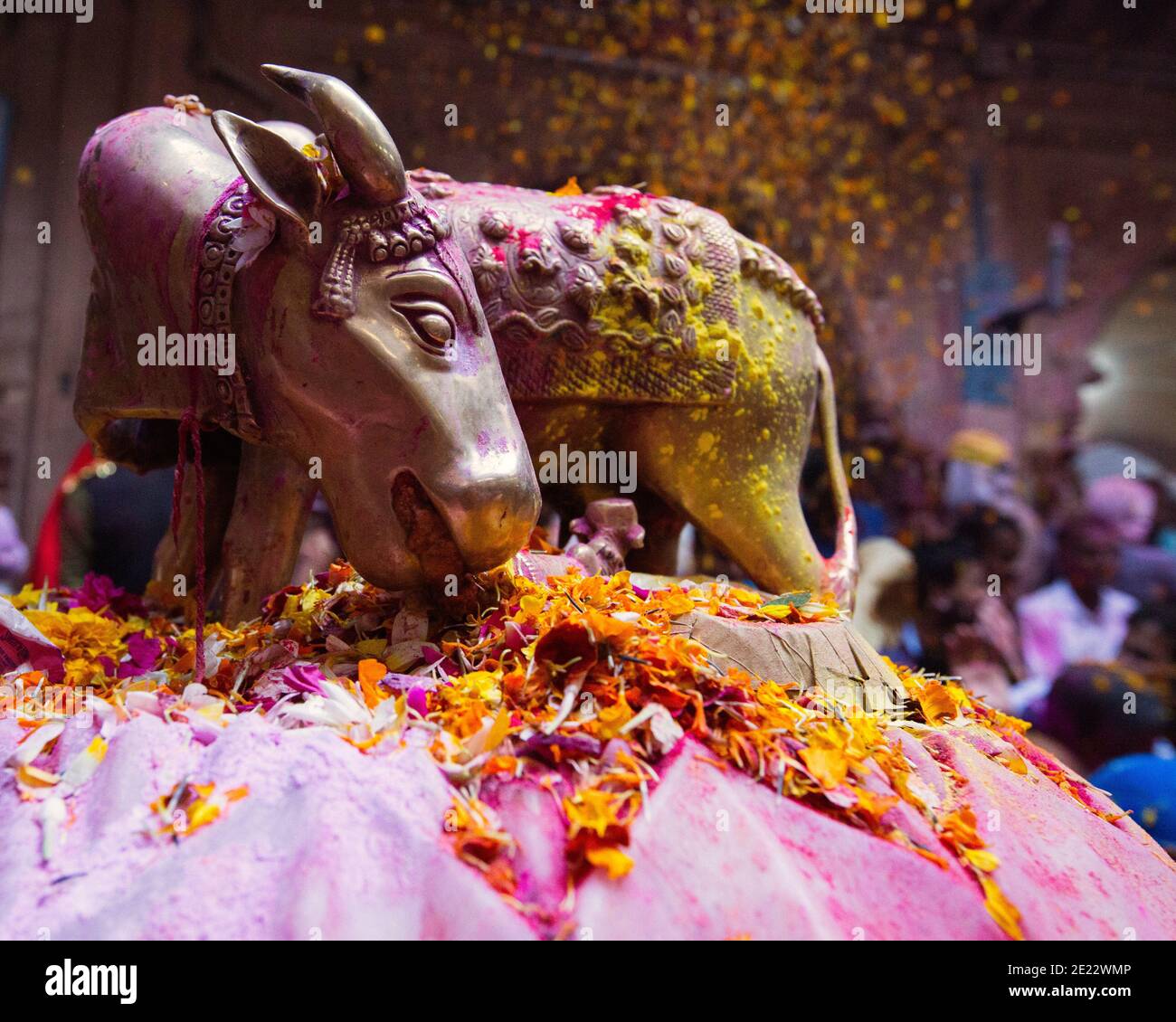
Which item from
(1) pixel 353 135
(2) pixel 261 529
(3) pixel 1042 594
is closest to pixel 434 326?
(1) pixel 353 135

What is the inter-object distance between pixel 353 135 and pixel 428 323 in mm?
247

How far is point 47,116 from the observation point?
386cm

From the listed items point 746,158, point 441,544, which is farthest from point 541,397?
point 746,158

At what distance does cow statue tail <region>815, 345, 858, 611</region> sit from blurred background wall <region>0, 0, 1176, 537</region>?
5.83 ft

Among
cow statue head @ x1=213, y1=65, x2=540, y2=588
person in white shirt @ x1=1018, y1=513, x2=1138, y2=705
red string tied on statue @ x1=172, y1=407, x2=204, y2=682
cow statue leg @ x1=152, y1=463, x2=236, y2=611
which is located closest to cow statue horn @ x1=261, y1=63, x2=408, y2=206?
cow statue head @ x1=213, y1=65, x2=540, y2=588

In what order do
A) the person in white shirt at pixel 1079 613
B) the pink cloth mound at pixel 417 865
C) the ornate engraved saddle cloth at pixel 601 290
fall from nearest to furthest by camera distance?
the pink cloth mound at pixel 417 865 < the ornate engraved saddle cloth at pixel 601 290 < the person in white shirt at pixel 1079 613

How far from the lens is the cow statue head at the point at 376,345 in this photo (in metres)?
1.26

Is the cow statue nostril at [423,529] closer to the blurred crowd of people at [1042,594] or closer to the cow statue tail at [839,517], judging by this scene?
the cow statue tail at [839,517]

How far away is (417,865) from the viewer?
89 centimetres

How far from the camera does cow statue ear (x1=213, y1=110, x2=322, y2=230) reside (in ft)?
4.07

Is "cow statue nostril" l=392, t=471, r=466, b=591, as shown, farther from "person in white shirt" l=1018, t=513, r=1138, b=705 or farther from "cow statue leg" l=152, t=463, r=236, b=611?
"person in white shirt" l=1018, t=513, r=1138, b=705

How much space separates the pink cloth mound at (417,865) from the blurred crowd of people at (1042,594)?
112 centimetres

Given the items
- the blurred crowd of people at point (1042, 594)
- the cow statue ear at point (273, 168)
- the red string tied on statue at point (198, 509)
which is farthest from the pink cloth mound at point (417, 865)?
the blurred crowd of people at point (1042, 594)

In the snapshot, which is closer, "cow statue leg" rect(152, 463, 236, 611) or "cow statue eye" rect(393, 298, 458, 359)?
"cow statue eye" rect(393, 298, 458, 359)
